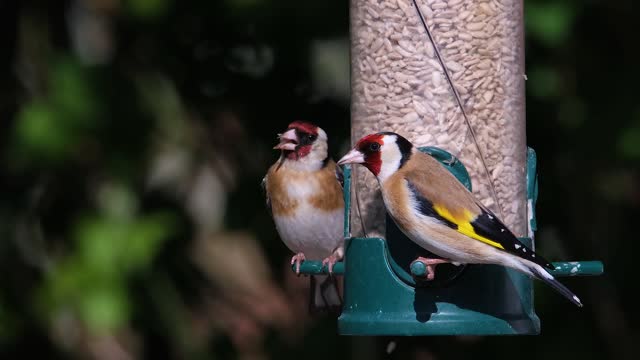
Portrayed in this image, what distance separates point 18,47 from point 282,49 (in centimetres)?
120

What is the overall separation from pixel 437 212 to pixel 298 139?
135cm

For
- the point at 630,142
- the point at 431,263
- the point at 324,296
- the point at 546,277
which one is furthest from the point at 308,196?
the point at 546,277

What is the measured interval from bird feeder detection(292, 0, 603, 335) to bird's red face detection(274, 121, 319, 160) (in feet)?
2.12

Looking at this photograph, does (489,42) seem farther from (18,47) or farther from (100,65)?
(18,47)

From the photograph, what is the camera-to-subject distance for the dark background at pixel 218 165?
23.5ft

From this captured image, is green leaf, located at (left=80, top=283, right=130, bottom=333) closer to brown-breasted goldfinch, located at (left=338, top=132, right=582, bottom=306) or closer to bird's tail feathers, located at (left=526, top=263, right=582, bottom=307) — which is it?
brown-breasted goldfinch, located at (left=338, top=132, right=582, bottom=306)

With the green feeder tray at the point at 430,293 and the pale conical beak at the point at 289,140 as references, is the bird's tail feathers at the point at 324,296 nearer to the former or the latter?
the pale conical beak at the point at 289,140

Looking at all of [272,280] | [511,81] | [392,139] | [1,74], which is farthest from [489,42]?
[1,74]

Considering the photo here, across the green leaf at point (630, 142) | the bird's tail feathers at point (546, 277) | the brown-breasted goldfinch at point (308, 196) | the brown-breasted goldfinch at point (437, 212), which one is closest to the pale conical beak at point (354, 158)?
the brown-breasted goldfinch at point (437, 212)

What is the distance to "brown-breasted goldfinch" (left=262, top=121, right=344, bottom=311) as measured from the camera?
22.0 feet

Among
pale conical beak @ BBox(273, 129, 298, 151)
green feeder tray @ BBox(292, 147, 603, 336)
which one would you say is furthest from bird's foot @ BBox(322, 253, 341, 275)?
pale conical beak @ BBox(273, 129, 298, 151)

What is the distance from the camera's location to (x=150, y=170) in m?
7.43

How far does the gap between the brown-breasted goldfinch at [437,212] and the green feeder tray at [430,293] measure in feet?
0.39

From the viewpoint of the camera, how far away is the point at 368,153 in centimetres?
570
